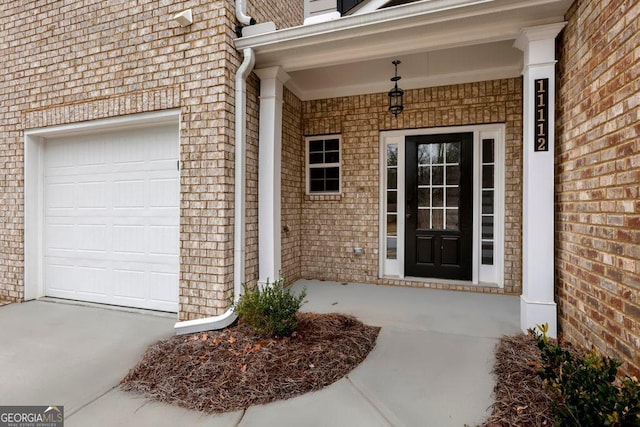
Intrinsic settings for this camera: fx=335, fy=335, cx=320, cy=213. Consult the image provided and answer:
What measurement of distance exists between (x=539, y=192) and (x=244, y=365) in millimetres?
2898

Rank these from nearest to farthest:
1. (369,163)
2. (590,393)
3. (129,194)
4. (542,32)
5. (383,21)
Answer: (590,393) → (542,32) → (383,21) → (129,194) → (369,163)

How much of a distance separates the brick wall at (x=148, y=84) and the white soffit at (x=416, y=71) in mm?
1440

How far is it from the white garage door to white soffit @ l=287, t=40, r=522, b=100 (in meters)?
2.12

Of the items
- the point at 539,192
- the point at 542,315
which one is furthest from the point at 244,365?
the point at 539,192

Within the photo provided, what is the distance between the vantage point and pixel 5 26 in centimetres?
442

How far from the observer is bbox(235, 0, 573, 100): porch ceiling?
2.88 metres

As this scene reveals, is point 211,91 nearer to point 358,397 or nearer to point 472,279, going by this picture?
point 358,397

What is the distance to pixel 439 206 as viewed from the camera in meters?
4.81

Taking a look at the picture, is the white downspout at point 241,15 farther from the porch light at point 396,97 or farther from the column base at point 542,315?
the column base at point 542,315

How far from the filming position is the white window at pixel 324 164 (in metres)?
5.19

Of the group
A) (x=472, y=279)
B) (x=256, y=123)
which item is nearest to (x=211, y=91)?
(x=256, y=123)

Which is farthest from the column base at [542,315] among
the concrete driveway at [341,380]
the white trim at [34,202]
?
the white trim at [34,202]

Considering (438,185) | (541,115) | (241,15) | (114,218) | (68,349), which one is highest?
(241,15)

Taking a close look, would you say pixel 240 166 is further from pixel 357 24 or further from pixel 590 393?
pixel 590 393
